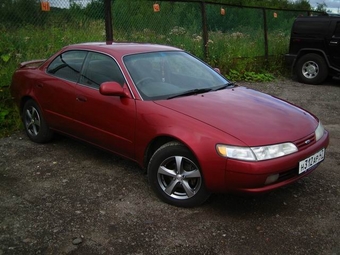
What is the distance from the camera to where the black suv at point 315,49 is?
30.7 ft


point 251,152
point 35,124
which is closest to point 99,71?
point 35,124

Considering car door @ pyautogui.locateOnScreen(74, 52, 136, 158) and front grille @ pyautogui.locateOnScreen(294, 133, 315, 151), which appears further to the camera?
car door @ pyautogui.locateOnScreen(74, 52, 136, 158)

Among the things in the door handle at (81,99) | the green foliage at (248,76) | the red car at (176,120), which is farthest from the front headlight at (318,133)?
the green foliage at (248,76)

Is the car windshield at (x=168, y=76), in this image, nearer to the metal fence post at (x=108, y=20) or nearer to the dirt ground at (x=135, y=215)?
the dirt ground at (x=135, y=215)

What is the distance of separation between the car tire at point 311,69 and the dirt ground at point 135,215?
18.7ft

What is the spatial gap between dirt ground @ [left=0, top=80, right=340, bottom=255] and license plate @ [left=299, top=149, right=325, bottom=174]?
1.36 ft

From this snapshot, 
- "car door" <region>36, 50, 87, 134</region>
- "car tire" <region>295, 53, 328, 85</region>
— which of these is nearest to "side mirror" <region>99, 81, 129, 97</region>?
"car door" <region>36, 50, 87, 134</region>

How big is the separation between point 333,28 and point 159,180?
25.4 ft

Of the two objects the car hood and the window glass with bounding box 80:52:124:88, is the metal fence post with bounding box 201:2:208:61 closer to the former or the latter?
the window glass with bounding box 80:52:124:88

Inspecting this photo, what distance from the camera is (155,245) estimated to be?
115 inches

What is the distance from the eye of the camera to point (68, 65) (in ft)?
15.2

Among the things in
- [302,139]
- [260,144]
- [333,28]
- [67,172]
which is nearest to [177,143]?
[260,144]

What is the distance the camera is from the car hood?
10.4ft

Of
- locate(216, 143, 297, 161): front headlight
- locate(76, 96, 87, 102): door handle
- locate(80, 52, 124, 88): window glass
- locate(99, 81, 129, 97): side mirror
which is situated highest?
locate(80, 52, 124, 88): window glass
